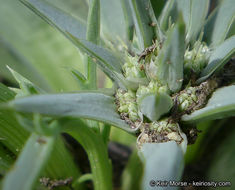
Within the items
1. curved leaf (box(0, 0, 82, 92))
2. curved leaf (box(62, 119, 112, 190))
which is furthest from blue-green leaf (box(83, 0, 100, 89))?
curved leaf (box(0, 0, 82, 92))

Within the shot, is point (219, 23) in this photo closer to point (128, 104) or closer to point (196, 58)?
point (196, 58)

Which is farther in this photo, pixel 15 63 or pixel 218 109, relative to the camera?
pixel 15 63

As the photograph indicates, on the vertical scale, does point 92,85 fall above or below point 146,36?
below

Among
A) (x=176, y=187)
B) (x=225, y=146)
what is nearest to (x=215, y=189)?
(x=225, y=146)

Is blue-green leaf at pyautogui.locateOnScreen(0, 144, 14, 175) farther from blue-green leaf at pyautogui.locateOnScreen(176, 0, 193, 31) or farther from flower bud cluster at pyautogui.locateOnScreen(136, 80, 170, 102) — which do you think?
blue-green leaf at pyautogui.locateOnScreen(176, 0, 193, 31)

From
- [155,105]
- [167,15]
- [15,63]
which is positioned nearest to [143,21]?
[167,15]

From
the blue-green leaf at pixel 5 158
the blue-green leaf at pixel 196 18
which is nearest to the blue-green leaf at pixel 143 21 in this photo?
the blue-green leaf at pixel 196 18

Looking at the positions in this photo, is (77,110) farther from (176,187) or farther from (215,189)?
(215,189)
